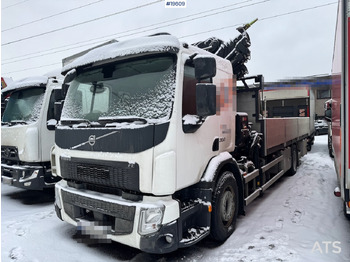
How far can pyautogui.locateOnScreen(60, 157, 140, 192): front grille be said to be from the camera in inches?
104

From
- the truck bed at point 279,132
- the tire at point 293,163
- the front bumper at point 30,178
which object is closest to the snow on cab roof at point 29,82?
the front bumper at point 30,178

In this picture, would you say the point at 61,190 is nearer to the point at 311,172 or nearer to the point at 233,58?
the point at 233,58

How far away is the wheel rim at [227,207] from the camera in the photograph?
3417 mm

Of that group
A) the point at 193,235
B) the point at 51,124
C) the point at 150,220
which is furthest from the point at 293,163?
the point at 51,124

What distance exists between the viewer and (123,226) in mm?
2693

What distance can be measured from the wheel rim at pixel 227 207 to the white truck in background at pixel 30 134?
11.9 ft

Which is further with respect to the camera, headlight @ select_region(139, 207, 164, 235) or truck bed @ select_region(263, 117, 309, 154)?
truck bed @ select_region(263, 117, 309, 154)

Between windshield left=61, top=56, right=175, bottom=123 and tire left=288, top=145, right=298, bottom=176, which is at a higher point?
windshield left=61, top=56, right=175, bottom=123

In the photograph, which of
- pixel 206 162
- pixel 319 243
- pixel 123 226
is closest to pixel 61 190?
pixel 123 226

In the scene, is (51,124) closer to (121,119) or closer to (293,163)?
(121,119)

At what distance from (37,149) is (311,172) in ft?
24.4

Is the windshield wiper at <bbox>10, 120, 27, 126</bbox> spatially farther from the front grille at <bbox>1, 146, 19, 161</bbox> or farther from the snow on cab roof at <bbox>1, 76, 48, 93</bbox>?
the snow on cab roof at <bbox>1, 76, 48, 93</bbox>

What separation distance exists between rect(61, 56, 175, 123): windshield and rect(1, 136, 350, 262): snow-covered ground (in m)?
1.74

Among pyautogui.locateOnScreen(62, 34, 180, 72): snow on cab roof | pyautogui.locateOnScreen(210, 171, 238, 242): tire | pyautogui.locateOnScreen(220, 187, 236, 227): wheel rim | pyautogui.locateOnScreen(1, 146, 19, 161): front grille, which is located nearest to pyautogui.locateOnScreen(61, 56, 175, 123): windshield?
pyautogui.locateOnScreen(62, 34, 180, 72): snow on cab roof
